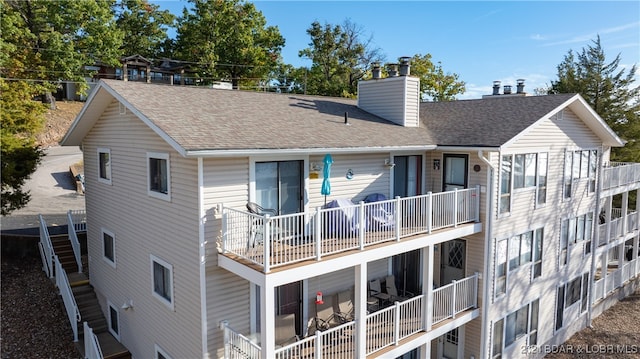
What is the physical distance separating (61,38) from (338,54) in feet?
85.9

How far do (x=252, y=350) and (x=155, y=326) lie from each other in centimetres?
412

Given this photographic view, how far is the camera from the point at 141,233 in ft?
37.9

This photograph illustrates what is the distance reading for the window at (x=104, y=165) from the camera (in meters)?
13.4

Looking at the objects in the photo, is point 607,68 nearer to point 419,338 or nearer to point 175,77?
point 419,338

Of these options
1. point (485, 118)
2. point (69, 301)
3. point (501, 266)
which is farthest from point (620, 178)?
point (69, 301)

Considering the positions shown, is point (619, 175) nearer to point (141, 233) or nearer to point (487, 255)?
point (487, 255)

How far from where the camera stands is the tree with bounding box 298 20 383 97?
38906 millimetres

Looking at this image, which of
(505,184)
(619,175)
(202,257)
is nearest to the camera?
(202,257)

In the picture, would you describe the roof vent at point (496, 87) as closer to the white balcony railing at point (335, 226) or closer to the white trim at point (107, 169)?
the white balcony railing at point (335, 226)

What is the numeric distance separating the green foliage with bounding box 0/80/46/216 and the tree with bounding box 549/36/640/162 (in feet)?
114

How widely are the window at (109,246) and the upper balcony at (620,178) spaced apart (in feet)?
65.5

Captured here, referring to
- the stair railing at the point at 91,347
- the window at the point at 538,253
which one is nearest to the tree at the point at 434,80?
the window at the point at 538,253

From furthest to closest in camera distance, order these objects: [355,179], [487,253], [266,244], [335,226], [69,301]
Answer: [69,301]
[487,253]
[355,179]
[335,226]
[266,244]

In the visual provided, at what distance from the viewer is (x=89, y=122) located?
13938mm
